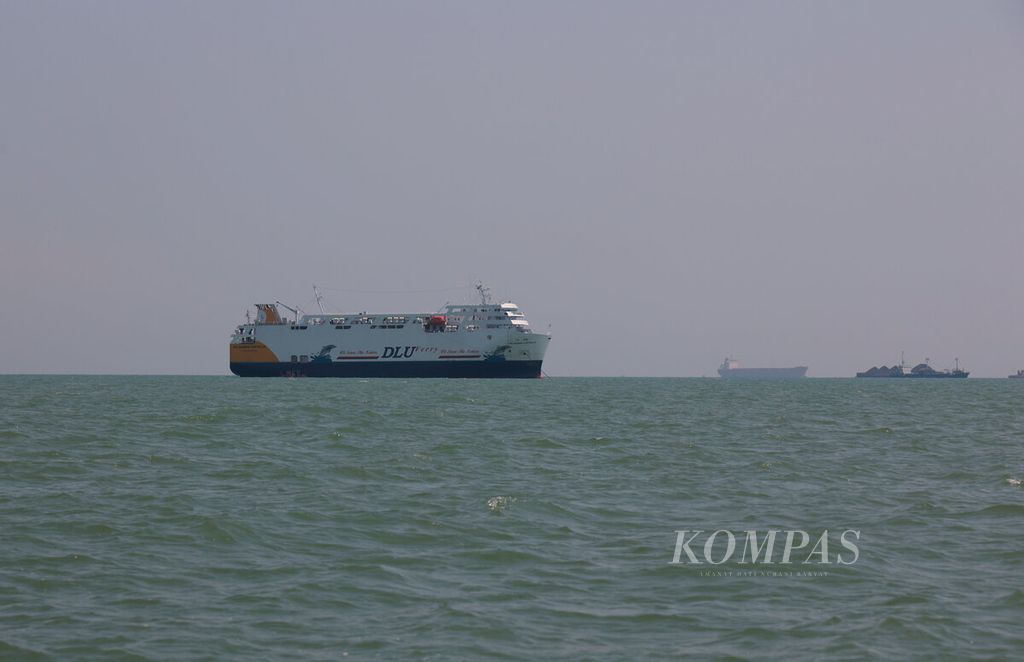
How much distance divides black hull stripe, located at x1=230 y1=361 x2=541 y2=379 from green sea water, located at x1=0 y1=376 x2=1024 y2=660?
8498 centimetres

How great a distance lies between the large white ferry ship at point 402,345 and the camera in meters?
116

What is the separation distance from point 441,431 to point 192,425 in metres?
9.49

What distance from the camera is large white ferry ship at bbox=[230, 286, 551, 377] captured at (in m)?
116

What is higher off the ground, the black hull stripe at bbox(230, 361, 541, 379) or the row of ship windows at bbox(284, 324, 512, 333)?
the row of ship windows at bbox(284, 324, 512, 333)

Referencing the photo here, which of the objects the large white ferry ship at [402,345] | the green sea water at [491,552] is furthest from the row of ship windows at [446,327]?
the green sea water at [491,552]

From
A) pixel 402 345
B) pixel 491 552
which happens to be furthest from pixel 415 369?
pixel 491 552

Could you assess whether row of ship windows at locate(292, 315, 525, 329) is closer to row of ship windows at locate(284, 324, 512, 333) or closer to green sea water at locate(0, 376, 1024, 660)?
row of ship windows at locate(284, 324, 512, 333)

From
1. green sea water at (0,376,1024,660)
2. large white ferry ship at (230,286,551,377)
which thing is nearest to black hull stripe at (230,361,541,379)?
large white ferry ship at (230,286,551,377)

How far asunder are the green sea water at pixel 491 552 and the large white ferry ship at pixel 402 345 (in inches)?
3342

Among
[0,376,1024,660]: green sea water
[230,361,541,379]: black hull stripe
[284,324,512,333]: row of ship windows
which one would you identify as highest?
[284,324,512,333]: row of ship windows

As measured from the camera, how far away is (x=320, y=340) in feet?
396

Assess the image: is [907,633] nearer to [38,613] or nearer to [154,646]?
[154,646]

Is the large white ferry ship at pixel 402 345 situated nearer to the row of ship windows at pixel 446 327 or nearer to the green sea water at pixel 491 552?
the row of ship windows at pixel 446 327

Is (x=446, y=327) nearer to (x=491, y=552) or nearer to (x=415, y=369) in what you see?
(x=415, y=369)
